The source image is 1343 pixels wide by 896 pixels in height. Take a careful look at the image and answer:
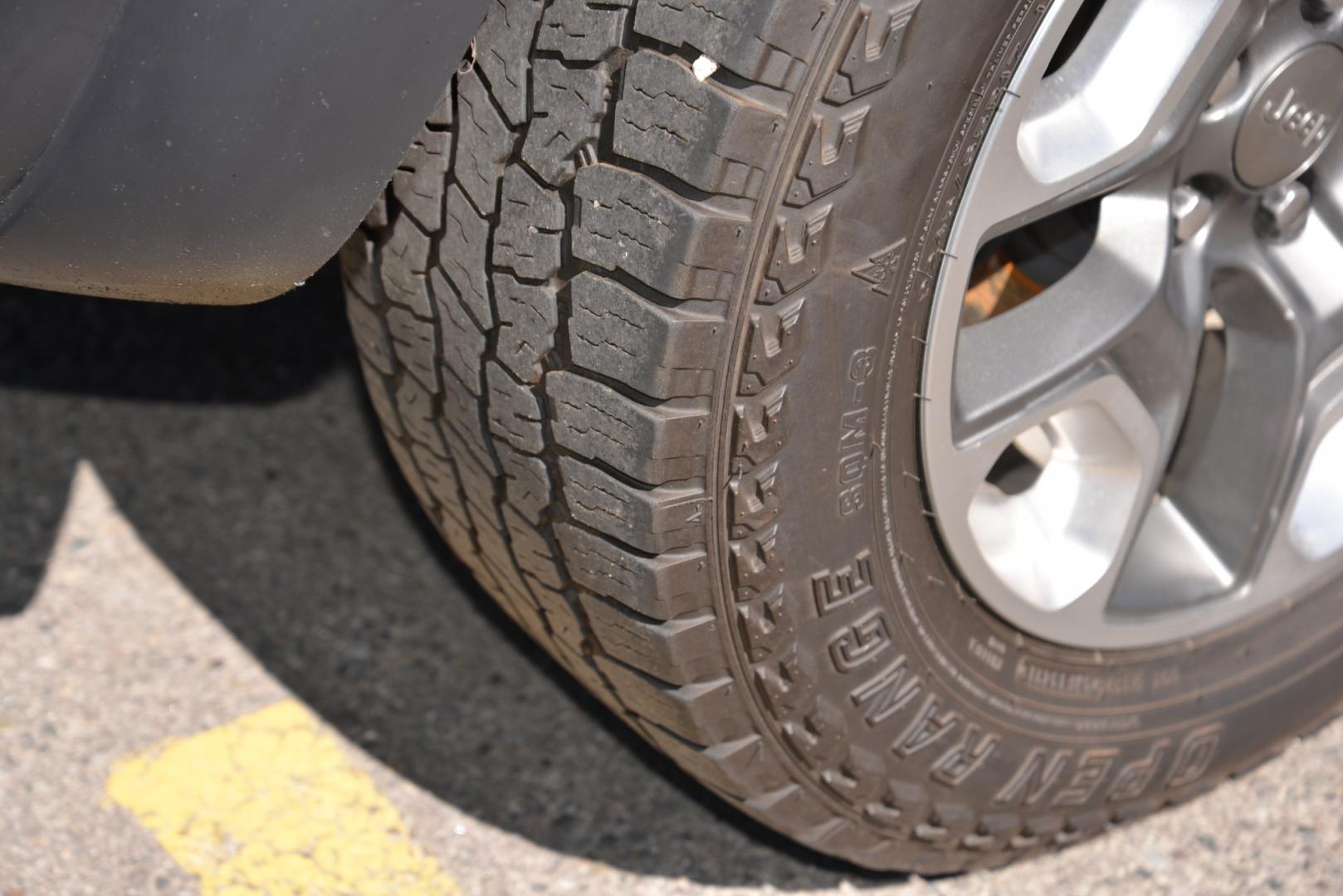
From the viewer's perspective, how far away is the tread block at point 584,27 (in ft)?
3.65

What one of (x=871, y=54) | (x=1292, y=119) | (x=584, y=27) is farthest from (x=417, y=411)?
(x=1292, y=119)

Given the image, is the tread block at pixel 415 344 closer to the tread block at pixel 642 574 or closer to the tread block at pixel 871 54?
the tread block at pixel 642 574

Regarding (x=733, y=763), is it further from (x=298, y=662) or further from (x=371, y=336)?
(x=298, y=662)

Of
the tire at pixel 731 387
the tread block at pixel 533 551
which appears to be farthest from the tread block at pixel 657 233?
the tread block at pixel 533 551

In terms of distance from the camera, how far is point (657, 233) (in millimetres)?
1129

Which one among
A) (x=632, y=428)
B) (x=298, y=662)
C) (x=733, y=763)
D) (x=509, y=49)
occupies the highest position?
(x=509, y=49)

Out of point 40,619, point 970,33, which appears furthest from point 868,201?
point 40,619

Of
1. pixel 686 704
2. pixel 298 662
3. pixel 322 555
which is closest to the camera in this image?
pixel 686 704

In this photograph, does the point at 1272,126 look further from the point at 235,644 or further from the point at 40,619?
Result: the point at 40,619

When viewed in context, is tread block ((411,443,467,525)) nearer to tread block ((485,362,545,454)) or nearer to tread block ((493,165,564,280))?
tread block ((485,362,545,454))

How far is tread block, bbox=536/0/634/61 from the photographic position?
1.11 m

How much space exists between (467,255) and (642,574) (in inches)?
13.6

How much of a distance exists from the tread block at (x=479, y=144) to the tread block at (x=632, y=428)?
18 cm

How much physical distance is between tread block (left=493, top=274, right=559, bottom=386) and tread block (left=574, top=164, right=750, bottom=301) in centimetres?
8
